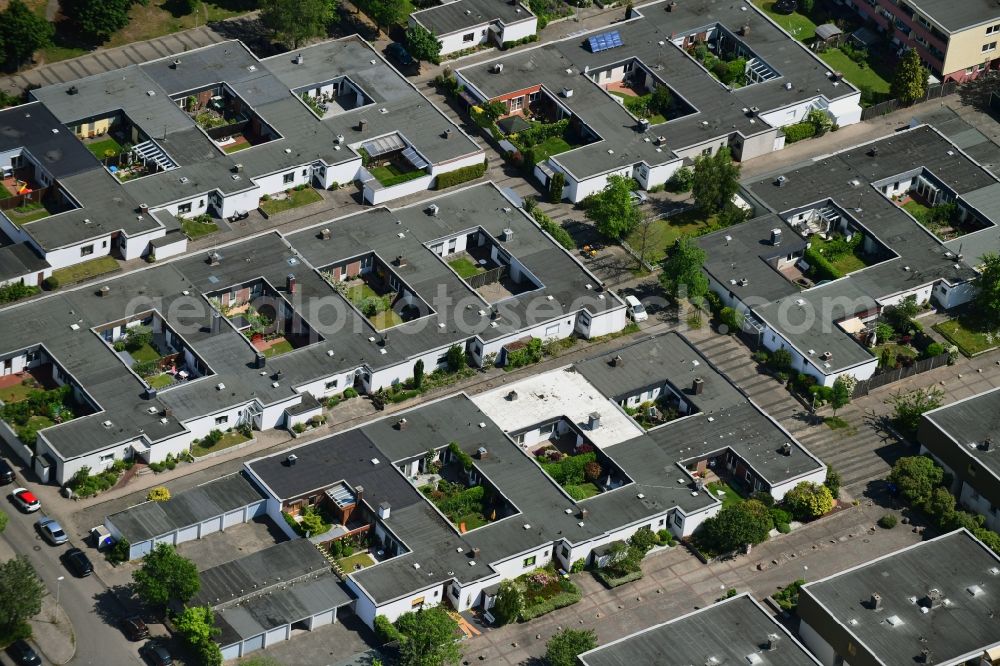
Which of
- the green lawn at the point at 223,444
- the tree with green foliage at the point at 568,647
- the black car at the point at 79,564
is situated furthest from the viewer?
the green lawn at the point at 223,444

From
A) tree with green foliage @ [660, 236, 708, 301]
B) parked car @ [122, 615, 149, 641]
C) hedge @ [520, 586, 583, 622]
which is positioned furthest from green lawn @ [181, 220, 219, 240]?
hedge @ [520, 586, 583, 622]

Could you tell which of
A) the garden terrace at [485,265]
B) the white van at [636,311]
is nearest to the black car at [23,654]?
the garden terrace at [485,265]

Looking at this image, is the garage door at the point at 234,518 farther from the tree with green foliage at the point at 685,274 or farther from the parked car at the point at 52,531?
the tree with green foliage at the point at 685,274

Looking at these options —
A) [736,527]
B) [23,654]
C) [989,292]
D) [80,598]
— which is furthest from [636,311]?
[23,654]

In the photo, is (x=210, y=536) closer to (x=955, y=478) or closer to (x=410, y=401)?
(x=410, y=401)

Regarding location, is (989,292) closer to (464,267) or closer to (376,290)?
(464,267)
